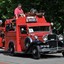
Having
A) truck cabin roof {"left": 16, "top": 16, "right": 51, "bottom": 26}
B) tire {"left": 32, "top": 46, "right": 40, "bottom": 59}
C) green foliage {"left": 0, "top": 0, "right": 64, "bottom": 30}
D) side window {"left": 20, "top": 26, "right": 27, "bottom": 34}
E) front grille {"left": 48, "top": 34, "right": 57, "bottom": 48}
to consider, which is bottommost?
tire {"left": 32, "top": 46, "right": 40, "bottom": 59}

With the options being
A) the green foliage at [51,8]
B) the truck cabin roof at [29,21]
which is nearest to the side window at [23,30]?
the truck cabin roof at [29,21]

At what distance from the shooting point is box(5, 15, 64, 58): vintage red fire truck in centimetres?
1902

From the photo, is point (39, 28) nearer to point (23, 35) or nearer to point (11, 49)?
point (23, 35)

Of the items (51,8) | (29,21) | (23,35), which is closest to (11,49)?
(23,35)

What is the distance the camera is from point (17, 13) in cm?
2116

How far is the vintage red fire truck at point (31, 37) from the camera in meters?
19.0

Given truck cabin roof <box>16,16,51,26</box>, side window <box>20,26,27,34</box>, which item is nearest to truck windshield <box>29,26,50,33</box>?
truck cabin roof <box>16,16,51,26</box>

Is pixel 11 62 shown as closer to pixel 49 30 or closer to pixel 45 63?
pixel 45 63

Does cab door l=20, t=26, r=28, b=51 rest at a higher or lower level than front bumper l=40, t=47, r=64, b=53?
higher

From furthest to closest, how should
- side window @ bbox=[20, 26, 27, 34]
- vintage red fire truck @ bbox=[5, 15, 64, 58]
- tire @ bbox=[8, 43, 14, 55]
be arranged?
tire @ bbox=[8, 43, 14, 55]
side window @ bbox=[20, 26, 27, 34]
vintage red fire truck @ bbox=[5, 15, 64, 58]

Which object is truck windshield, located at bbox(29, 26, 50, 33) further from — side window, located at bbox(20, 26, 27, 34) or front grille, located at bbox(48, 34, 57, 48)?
front grille, located at bbox(48, 34, 57, 48)

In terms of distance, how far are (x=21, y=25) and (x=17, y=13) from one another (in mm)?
1140

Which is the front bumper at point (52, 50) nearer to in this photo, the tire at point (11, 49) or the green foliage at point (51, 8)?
the tire at point (11, 49)

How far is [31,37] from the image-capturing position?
19.5m
